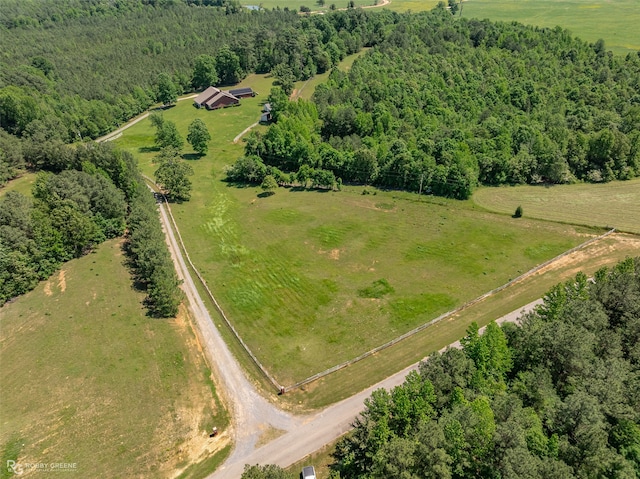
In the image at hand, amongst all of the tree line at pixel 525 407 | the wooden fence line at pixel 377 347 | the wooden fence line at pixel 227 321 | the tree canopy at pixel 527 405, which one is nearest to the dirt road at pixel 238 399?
the wooden fence line at pixel 227 321

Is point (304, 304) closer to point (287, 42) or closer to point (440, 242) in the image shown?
point (440, 242)

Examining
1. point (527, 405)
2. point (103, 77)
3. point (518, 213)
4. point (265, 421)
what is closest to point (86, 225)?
point (265, 421)

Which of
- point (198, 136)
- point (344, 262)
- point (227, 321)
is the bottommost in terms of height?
point (227, 321)

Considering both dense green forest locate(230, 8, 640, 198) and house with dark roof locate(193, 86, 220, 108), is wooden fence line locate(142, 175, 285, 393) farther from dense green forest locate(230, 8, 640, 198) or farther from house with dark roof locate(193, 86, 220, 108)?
house with dark roof locate(193, 86, 220, 108)

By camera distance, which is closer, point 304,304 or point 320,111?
point 304,304

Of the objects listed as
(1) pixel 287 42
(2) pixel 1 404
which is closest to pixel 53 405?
(2) pixel 1 404

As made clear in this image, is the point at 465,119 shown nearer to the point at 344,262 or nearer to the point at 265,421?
the point at 344,262
